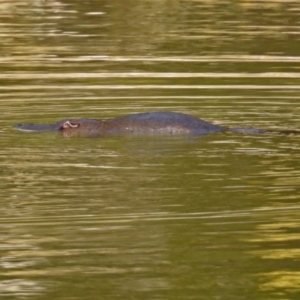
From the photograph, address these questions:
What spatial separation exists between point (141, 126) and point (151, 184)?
8.31ft

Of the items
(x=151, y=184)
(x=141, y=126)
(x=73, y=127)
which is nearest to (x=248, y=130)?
(x=141, y=126)

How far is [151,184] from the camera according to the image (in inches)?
384

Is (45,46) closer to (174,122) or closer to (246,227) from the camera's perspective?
(174,122)

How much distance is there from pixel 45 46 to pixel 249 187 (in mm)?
11849

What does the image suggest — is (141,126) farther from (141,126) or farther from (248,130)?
(248,130)

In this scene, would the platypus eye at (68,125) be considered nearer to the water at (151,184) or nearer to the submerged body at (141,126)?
the submerged body at (141,126)

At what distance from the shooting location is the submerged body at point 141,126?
12109 mm

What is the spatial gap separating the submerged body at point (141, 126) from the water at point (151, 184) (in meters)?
0.25

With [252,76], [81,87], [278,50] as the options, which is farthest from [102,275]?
[278,50]

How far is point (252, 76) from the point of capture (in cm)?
1662

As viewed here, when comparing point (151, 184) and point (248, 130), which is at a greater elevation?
point (151, 184)

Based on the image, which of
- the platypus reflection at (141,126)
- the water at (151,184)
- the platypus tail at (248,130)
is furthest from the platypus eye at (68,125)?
the platypus tail at (248,130)

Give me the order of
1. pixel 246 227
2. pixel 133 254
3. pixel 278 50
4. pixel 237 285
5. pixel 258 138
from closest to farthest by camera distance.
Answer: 1. pixel 237 285
2. pixel 133 254
3. pixel 246 227
4. pixel 258 138
5. pixel 278 50

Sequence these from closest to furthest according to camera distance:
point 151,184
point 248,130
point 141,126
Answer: point 151,184 < point 248,130 < point 141,126
